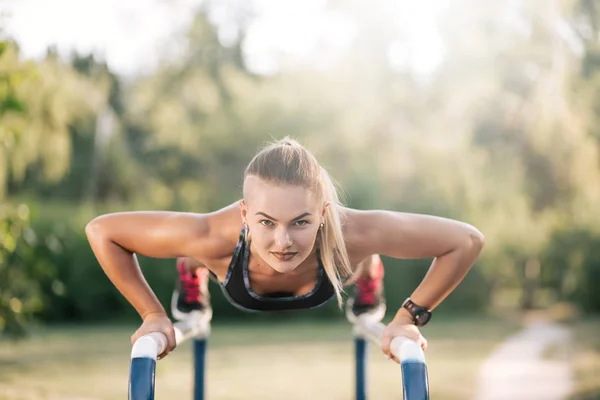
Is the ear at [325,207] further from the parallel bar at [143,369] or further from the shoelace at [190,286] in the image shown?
the shoelace at [190,286]

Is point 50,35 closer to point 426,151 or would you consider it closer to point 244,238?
point 426,151

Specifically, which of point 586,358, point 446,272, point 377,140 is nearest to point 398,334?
point 446,272

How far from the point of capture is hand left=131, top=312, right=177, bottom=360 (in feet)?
5.37

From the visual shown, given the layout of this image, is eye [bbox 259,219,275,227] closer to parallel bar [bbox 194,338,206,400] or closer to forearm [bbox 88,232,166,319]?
forearm [bbox 88,232,166,319]

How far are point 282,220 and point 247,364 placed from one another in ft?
12.7

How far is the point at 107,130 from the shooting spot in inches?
462

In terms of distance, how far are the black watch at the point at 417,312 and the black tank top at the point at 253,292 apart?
0.26 metres

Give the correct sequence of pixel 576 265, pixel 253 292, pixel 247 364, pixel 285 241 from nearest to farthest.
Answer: pixel 285 241
pixel 253 292
pixel 247 364
pixel 576 265

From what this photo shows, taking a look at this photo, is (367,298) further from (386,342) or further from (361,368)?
(386,342)

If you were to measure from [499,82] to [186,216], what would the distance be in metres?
9.71

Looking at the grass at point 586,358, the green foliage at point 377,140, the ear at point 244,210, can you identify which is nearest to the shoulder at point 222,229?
the ear at point 244,210

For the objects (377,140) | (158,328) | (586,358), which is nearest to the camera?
(158,328)

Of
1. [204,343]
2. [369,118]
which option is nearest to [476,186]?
[369,118]

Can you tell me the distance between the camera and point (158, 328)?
5.46 feet
